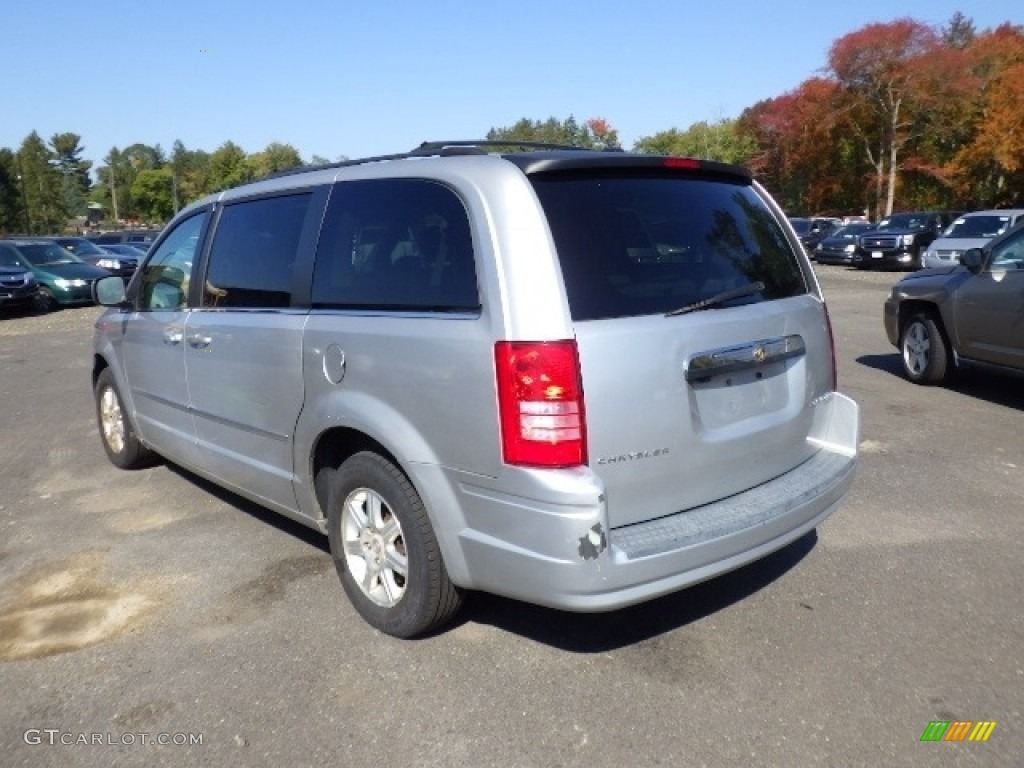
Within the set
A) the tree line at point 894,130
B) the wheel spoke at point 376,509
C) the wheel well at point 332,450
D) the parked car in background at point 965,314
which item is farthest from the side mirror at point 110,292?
the tree line at point 894,130

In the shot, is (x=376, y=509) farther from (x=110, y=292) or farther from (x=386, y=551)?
(x=110, y=292)

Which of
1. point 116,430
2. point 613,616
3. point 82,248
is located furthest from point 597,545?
point 82,248

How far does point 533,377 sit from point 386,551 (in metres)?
1.09

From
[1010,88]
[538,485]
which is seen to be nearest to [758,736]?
[538,485]

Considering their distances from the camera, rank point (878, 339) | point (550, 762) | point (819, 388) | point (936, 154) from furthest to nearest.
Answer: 1. point (936, 154)
2. point (878, 339)
3. point (819, 388)
4. point (550, 762)

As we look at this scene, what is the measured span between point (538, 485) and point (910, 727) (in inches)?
55.7

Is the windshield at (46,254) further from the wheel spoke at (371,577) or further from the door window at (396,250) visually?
the wheel spoke at (371,577)

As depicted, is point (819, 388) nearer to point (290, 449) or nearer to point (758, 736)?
point (758, 736)

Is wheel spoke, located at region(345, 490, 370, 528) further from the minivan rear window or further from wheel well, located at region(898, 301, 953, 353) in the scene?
wheel well, located at region(898, 301, 953, 353)

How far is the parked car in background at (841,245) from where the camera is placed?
26422 millimetres

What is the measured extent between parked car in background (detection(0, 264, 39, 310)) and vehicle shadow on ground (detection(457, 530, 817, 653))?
17186 millimetres

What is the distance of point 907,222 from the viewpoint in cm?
2567

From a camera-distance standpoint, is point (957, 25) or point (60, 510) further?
point (957, 25)

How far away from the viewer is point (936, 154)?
4106cm
